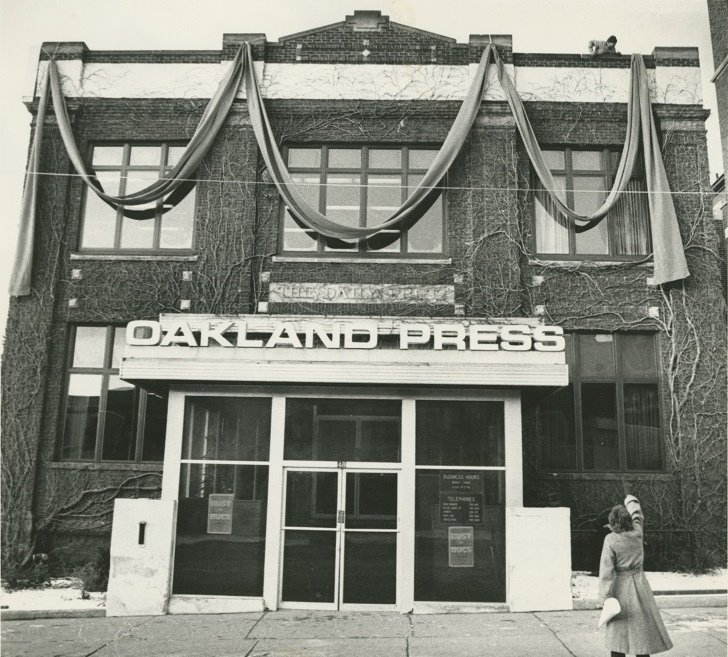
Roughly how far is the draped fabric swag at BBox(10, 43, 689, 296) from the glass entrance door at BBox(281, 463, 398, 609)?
4.84m

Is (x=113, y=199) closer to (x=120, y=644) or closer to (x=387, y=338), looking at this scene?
(x=387, y=338)

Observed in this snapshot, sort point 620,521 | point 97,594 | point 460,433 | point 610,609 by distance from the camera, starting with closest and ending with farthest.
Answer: point 610,609, point 620,521, point 460,433, point 97,594

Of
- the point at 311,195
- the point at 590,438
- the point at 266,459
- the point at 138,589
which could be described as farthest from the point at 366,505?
the point at 311,195

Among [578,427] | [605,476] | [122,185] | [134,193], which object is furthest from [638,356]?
[122,185]

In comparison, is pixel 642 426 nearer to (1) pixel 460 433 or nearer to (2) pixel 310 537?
(1) pixel 460 433

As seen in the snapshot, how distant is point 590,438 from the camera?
1335 centimetres

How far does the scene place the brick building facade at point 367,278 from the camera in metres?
12.7

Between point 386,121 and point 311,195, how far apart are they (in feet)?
7.04

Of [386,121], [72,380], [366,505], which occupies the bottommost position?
[366,505]

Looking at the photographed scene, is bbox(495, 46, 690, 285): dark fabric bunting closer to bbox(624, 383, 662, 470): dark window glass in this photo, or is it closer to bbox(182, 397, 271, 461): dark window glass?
bbox(624, 383, 662, 470): dark window glass

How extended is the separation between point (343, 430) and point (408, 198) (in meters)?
5.15

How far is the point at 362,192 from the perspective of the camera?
14.0 meters

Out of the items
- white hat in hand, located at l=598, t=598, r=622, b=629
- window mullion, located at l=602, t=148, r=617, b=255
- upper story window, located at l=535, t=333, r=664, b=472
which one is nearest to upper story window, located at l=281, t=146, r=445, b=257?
window mullion, located at l=602, t=148, r=617, b=255

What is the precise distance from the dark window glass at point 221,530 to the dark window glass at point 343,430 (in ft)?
2.48
